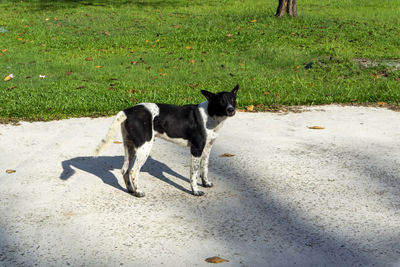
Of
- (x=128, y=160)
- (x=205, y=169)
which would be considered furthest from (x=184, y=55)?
(x=128, y=160)

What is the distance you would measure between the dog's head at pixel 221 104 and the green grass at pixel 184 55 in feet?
12.2

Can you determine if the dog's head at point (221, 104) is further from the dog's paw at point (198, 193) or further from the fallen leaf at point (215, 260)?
the fallen leaf at point (215, 260)

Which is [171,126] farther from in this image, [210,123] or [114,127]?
[114,127]

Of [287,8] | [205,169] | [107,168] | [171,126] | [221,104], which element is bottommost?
[107,168]

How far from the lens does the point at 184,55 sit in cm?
1280

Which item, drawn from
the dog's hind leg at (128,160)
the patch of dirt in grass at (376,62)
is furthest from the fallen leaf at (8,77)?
the patch of dirt in grass at (376,62)

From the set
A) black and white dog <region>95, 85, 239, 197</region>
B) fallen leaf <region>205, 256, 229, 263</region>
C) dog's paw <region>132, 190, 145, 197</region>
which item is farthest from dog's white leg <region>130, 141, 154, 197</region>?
fallen leaf <region>205, 256, 229, 263</region>

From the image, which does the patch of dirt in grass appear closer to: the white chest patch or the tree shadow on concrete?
the tree shadow on concrete

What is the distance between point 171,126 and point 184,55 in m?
8.01

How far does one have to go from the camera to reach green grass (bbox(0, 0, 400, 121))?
30.1 feet

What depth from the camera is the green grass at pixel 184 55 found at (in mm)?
9180

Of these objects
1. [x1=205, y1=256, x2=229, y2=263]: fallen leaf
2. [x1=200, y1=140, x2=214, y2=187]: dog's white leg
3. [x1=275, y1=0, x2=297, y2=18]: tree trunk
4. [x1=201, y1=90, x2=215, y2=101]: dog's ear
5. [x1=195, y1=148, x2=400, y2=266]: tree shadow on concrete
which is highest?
[x1=275, y1=0, x2=297, y2=18]: tree trunk

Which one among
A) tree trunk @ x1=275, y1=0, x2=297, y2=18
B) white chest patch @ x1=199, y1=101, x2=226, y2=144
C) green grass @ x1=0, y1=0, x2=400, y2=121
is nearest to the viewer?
white chest patch @ x1=199, y1=101, x2=226, y2=144

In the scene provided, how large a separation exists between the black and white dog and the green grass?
3.39 metres
